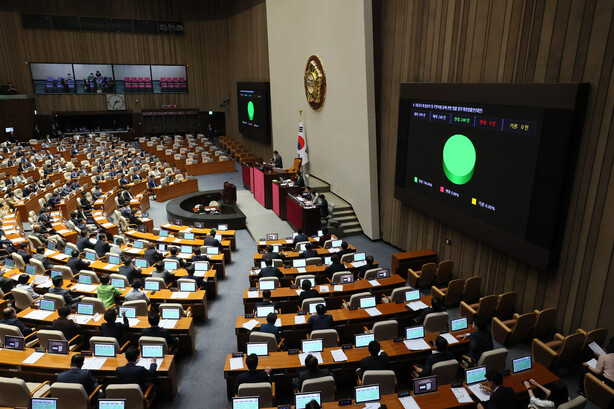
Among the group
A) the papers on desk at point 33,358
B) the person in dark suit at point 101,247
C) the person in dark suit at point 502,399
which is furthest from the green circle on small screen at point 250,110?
the person in dark suit at point 502,399

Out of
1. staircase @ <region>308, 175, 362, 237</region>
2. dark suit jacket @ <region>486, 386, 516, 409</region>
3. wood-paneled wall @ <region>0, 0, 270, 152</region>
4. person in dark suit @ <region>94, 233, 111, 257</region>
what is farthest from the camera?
wood-paneled wall @ <region>0, 0, 270, 152</region>

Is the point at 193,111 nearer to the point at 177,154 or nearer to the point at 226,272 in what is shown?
the point at 177,154

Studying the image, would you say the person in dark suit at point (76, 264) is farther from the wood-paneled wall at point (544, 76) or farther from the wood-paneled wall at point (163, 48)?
the wood-paneled wall at point (163, 48)

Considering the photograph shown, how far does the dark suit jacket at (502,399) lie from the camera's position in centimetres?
485

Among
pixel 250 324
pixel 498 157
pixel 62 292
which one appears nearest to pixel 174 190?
pixel 62 292

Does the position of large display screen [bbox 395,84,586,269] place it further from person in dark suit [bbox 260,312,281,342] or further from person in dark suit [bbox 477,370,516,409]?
person in dark suit [bbox 260,312,281,342]

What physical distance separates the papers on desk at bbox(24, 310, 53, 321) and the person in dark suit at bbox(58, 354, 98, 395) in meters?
2.31

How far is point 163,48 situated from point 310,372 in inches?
1110

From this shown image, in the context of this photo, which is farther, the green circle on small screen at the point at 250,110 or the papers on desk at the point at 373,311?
the green circle on small screen at the point at 250,110

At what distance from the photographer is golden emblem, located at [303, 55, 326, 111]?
1514cm

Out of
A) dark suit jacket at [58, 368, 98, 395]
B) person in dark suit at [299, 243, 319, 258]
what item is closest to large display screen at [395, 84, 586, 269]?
person in dark suit at [299, 243, 319, 258]

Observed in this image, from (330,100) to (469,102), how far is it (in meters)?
6.67

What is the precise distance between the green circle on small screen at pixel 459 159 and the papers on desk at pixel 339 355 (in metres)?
4.86

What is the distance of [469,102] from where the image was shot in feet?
28.9
